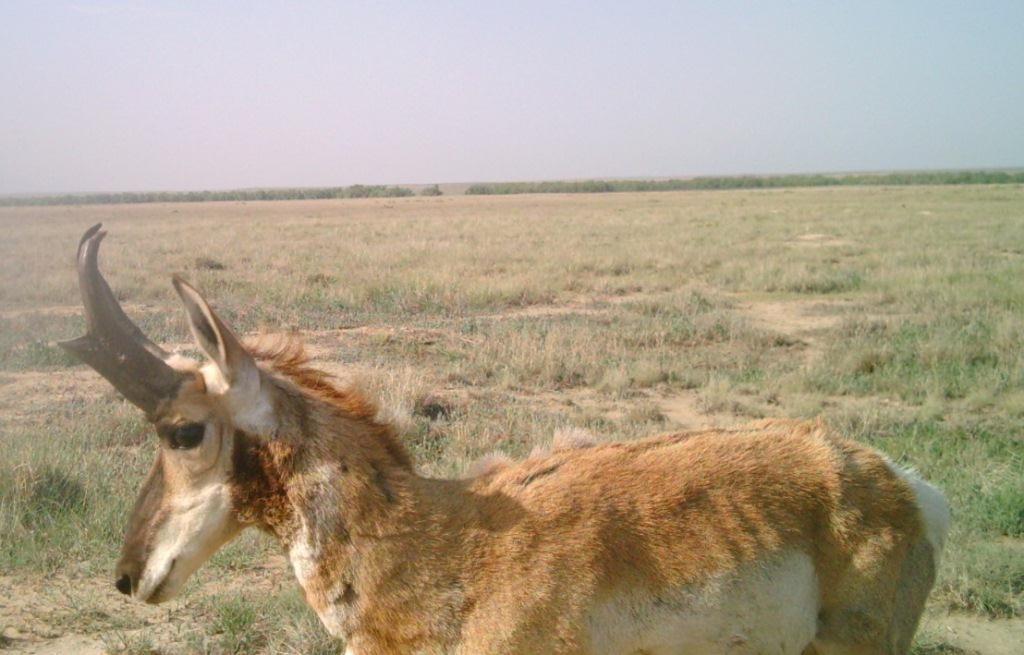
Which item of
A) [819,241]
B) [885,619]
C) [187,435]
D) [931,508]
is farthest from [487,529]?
Answer: [819,241]

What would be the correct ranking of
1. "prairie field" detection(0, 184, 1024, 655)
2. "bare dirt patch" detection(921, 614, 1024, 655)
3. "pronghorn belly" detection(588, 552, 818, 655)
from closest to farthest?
"pronghorn belly" detection(588, 552, 818, 655) → "bare dirt patch" detection(921, 614, 1024, 655) → "prairie field" detection(0, 184, 1024, 655)

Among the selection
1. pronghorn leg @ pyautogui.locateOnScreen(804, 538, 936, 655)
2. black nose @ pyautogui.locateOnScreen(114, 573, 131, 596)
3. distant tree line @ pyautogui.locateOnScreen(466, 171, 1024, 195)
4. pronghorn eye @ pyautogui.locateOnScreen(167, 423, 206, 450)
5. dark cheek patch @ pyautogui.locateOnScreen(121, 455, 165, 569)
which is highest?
pronghorn eye @ pyautogui.locateOnScreen(167, 423, 206, 450)

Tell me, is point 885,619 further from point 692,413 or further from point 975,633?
point 692,413

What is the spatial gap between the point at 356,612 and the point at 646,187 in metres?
132

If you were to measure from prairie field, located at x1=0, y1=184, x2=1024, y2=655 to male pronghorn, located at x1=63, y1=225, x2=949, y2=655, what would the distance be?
1.64 feet

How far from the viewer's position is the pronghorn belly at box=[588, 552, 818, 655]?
2.90 metres

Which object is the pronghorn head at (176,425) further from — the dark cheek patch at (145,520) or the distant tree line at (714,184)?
the distant tree line at (714,184)

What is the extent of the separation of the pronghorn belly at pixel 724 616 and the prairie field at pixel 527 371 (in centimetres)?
120

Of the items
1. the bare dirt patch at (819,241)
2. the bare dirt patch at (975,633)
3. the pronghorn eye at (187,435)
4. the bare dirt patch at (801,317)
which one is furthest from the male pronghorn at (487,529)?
the bare dirt patch at (819,241)

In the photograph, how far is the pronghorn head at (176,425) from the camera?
2.80m

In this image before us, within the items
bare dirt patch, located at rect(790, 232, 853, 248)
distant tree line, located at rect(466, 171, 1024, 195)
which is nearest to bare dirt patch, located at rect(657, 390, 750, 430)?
bare dirt patch, located at rect(790, 232, 853, 248)

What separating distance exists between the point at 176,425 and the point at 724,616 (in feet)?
7.05

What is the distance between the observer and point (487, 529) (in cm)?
297

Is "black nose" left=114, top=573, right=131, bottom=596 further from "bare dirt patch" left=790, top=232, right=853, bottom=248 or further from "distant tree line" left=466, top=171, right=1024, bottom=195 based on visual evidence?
"distant tree line" left=466, top=171, right=1024, bottom=195
